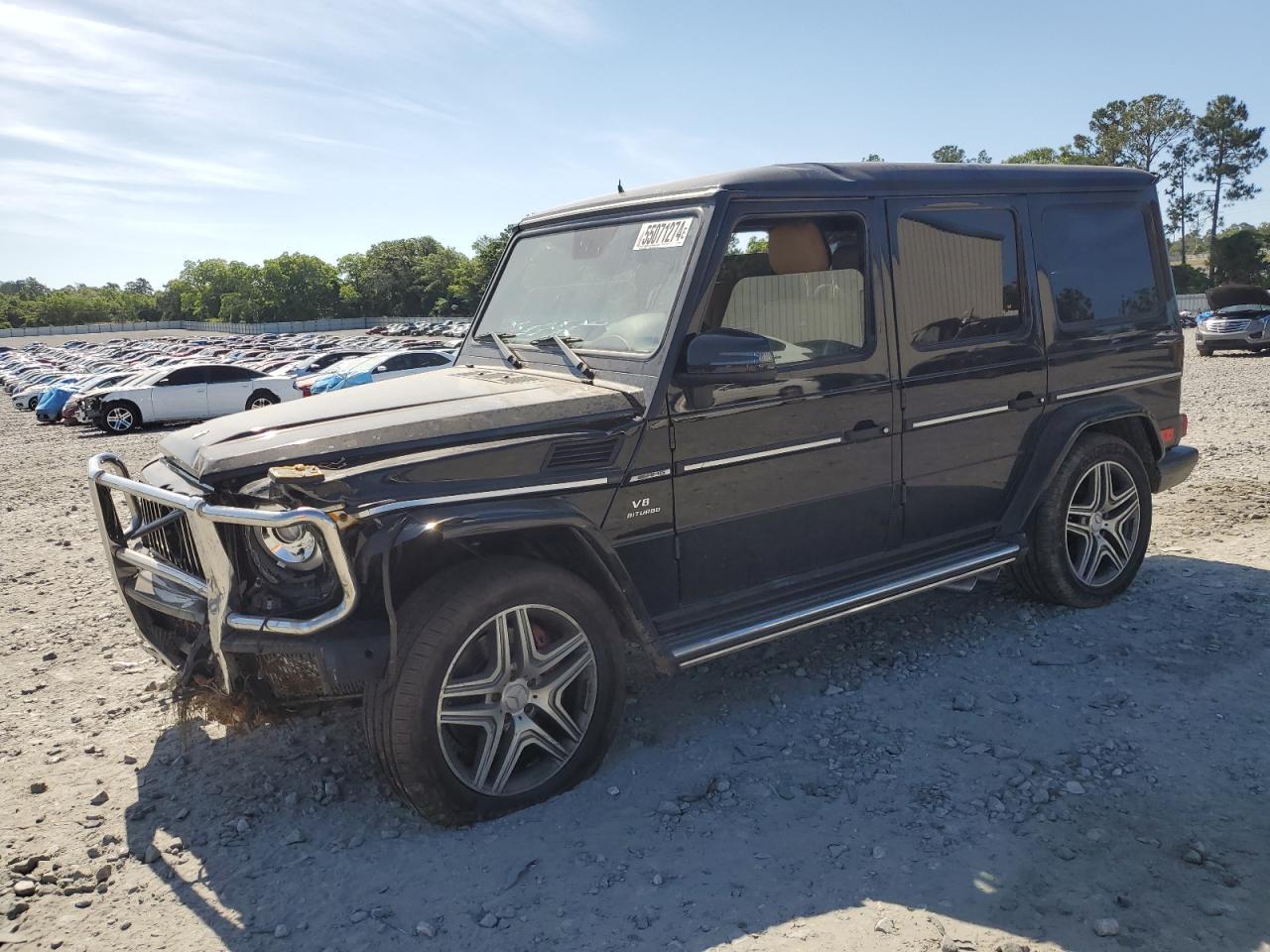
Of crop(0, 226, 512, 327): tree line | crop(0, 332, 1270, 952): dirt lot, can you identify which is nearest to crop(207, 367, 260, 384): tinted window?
crop(0, 332, 1270, 952): dirt lot

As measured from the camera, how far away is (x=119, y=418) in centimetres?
1984

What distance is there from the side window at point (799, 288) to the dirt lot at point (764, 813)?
1680 millimetres

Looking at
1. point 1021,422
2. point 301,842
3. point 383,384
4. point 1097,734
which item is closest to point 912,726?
point 1097,734

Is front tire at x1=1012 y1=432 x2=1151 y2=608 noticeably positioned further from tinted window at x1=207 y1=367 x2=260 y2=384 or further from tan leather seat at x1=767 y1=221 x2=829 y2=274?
tinted window at x1=207 y1=367 x2=260 y2=384

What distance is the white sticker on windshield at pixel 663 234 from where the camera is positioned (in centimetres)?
397

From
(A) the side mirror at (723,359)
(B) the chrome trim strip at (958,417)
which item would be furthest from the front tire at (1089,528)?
(A) the side mirror at (723,359)

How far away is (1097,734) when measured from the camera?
4.00 metres

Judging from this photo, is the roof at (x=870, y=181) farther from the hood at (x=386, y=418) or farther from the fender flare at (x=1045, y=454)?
the fender flare at (x=1045, y=454)

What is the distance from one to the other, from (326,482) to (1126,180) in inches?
194

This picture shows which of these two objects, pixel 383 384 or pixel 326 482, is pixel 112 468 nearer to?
pixel 383 384

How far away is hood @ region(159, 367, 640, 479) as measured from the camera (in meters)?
3.32

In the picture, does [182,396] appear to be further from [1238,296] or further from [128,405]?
[1238,296]

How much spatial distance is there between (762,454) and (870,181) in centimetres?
144

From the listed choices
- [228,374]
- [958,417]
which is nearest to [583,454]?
[958,417]
